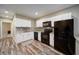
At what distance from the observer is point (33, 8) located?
1489mm

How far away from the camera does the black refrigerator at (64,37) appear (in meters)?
1.42

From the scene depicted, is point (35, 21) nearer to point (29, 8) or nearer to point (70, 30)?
point (29, 8)

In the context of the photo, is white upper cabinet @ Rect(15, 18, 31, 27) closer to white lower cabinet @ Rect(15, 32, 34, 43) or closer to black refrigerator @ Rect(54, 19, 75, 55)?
white lower cabinet @ Rect(15, 32, 34, 43)

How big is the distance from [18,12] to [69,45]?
0.98 metres

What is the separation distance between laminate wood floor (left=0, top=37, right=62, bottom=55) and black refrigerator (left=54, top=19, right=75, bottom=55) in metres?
0.13

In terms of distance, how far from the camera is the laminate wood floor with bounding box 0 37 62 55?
1.50m

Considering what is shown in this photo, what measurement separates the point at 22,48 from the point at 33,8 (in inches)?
27.2

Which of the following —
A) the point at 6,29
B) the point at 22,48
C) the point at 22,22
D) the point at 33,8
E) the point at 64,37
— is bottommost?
the point at 22,48

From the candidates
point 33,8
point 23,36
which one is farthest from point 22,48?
point 33,8

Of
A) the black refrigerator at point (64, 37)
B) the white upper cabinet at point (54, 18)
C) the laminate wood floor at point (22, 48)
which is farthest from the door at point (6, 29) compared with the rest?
the black refrigerator at point (64, 37)

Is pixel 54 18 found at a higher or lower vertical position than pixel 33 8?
lower

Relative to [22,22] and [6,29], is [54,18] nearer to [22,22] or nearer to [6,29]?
[22,22]

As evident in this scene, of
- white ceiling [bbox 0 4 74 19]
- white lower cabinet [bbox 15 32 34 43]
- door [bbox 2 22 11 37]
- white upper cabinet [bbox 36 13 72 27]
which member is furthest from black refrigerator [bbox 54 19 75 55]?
door [bbox 2 22 11 37]
